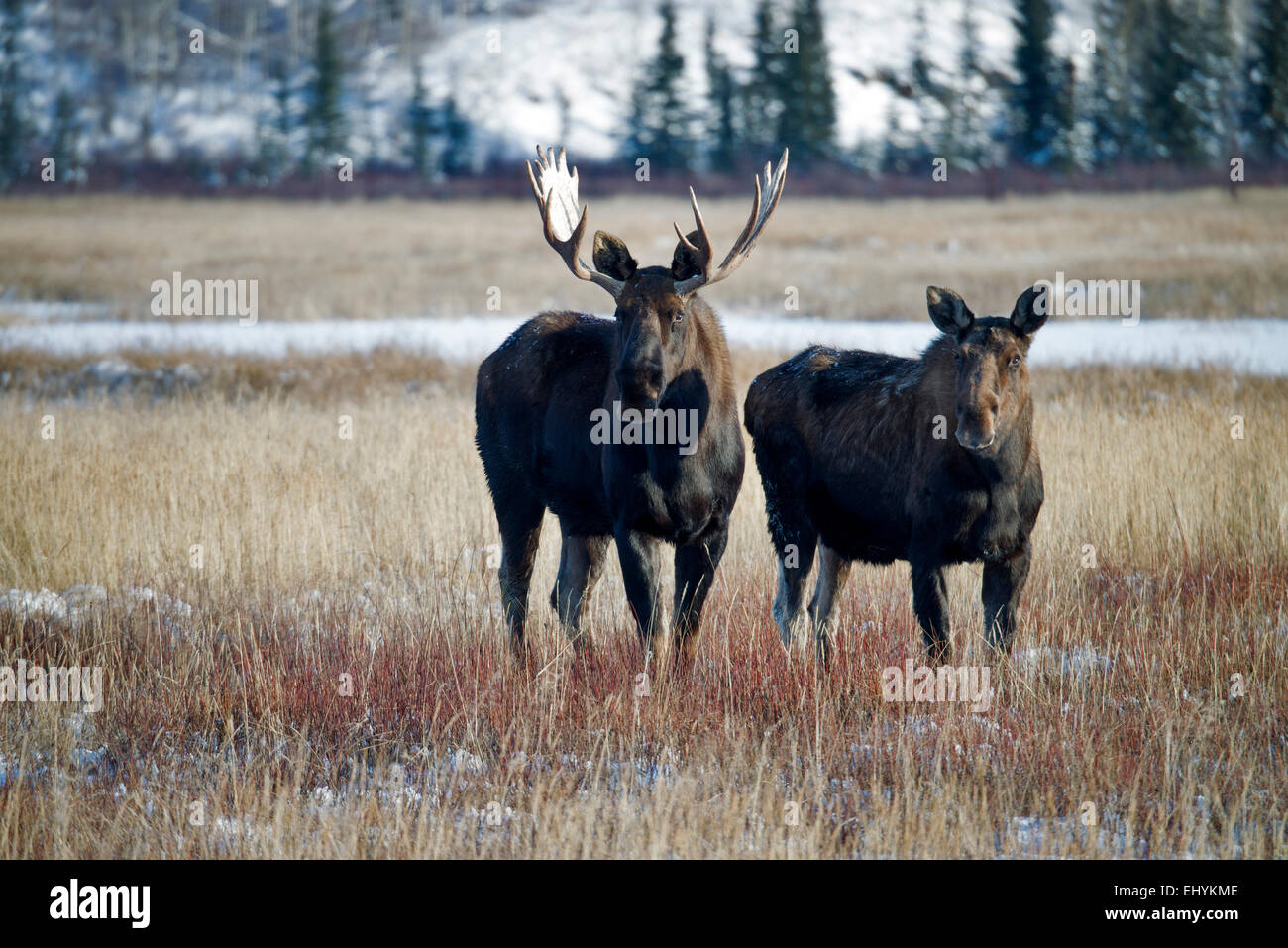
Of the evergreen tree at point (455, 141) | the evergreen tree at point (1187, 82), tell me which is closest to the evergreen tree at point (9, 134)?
the evergreen tree at point (455, 141)

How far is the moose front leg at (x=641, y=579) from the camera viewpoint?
620 centimetres

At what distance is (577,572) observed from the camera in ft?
24.1

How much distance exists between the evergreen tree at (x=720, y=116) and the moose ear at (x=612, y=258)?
65.6m

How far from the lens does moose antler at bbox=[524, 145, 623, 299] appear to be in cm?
650

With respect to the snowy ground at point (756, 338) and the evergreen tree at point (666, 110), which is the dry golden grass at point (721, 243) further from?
the evergreen tree at point (666, 110)

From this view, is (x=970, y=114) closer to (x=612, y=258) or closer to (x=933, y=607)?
(x=612, y=258)

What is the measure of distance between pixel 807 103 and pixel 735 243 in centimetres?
6606

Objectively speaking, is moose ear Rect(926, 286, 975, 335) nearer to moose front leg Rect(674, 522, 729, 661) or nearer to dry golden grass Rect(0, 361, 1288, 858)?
moose front leg Rect(674, 522, 729, 661)

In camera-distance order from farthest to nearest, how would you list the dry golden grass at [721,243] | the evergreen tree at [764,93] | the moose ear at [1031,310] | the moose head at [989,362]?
the evergreen tree at [764,93]
the dry golden grass at [721,243]
the moose ear at [1031,310]
the moose head at [989,362]

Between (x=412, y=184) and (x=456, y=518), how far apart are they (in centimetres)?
6118

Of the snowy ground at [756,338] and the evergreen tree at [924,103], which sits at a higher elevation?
the evergreen tree at [924,103]

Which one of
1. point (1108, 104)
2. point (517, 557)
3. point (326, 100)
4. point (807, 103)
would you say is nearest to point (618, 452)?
point (517, 557)

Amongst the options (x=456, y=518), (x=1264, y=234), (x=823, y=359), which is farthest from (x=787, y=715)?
(x=1264, y=234)

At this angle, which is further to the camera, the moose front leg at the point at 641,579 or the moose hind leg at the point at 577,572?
the moose hind leg at the point at 577,572
